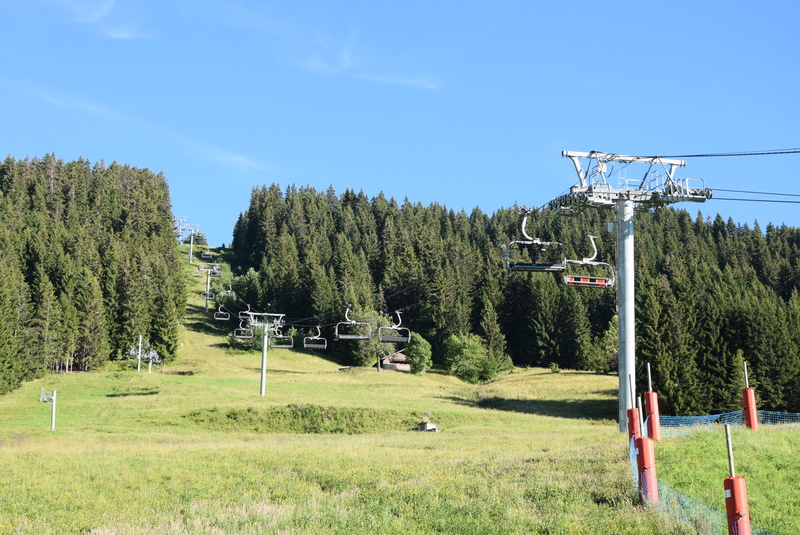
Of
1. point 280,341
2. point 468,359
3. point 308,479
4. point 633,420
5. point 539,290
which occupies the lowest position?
point 308,479

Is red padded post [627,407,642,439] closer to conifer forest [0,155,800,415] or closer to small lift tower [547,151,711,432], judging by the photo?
small lift tower [547,151,711,432]

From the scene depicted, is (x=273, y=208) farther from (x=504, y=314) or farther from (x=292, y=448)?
(x=292, y=448)

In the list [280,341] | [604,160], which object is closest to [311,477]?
[604,160]

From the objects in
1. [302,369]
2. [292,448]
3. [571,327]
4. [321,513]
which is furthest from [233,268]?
[321,513]

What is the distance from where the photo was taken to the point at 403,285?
12744cm

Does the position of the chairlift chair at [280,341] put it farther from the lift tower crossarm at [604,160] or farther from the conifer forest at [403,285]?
the lift tower crossarm at [604,160]

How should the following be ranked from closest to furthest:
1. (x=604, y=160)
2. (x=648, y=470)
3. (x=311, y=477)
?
(x=648, y=470) < (x=311, y=477) < (x=604, y=160)

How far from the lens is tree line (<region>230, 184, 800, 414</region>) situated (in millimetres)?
60844

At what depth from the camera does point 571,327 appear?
359 feet

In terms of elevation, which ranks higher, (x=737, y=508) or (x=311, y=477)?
(x=737, y=508)

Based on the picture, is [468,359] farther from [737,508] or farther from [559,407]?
[737,508]

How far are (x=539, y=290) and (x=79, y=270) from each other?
7282cm

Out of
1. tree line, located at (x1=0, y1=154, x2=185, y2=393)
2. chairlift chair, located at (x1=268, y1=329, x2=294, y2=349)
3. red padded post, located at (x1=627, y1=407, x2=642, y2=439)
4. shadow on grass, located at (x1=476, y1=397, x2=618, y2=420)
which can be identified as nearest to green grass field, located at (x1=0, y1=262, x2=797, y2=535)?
red padded post, located at (x1=627, y1=407, x2=642, y2=439)

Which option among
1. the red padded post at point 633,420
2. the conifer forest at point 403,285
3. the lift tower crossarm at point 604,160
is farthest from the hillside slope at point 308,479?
the conifer forest at point 403,285
